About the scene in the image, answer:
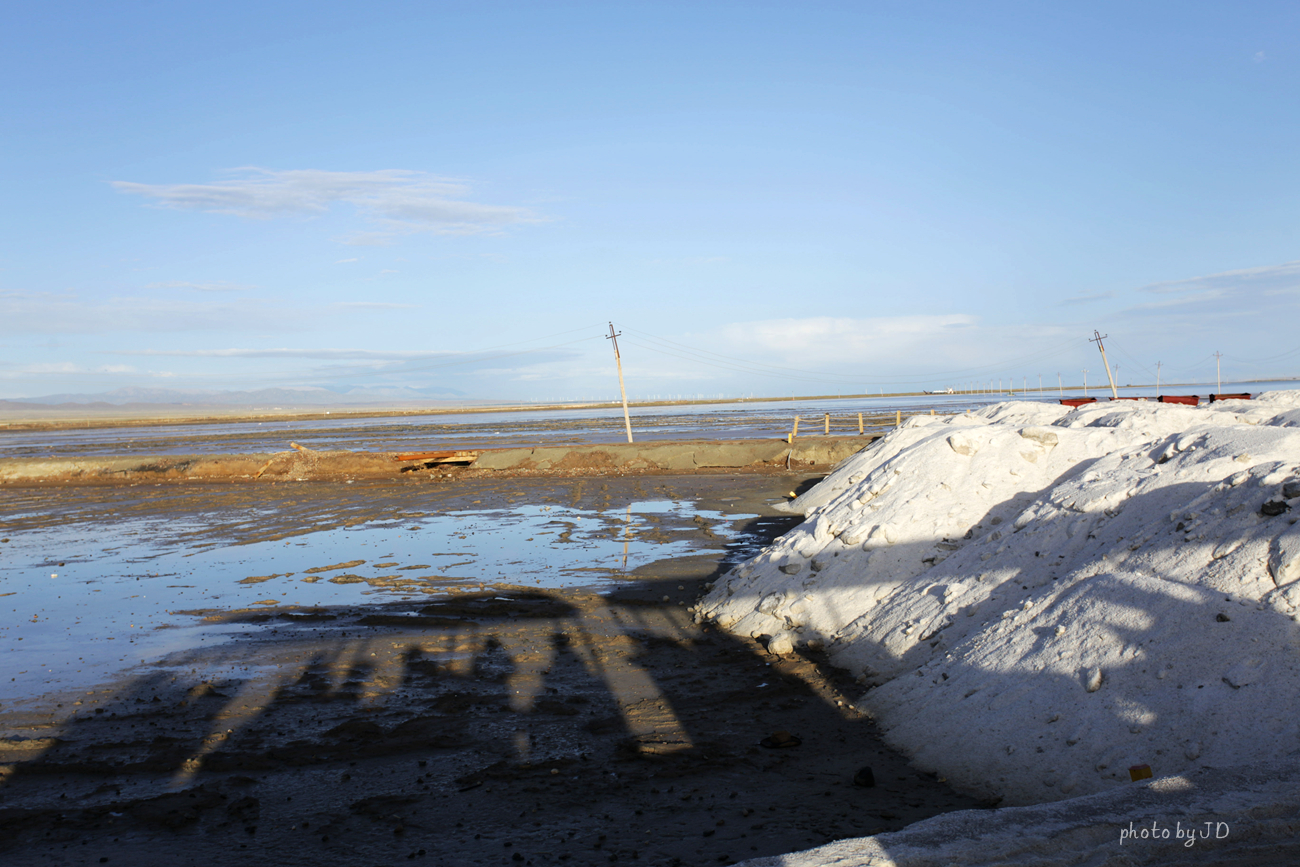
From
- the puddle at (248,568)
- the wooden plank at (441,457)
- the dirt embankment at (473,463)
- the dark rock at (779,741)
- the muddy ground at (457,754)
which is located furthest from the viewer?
the wooden plank at (441,457)

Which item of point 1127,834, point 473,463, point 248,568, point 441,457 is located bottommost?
point 248,568

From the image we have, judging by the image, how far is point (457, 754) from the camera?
551 cm

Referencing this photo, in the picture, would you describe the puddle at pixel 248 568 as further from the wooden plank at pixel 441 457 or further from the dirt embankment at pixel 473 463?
the wooden plank at pixel 441 457

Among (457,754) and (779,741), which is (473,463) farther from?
(779,741)

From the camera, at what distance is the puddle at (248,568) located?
8648 mm

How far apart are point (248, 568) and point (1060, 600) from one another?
11.8 meters

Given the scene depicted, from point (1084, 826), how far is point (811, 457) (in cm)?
2336

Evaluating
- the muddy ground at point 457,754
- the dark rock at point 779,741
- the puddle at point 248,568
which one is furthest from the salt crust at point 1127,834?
the puddle at point 248,568

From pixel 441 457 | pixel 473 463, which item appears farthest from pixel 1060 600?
pixel 441 457

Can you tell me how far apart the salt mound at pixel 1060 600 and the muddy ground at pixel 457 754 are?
0.52 meters

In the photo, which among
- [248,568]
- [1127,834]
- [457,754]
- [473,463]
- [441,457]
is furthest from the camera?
[473,463]

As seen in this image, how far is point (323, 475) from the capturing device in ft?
90.1

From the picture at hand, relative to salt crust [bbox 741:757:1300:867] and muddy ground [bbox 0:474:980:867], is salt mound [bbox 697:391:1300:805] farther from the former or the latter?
salt crust [bbox 741:757:1300:867]

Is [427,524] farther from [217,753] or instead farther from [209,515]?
[217,753]
